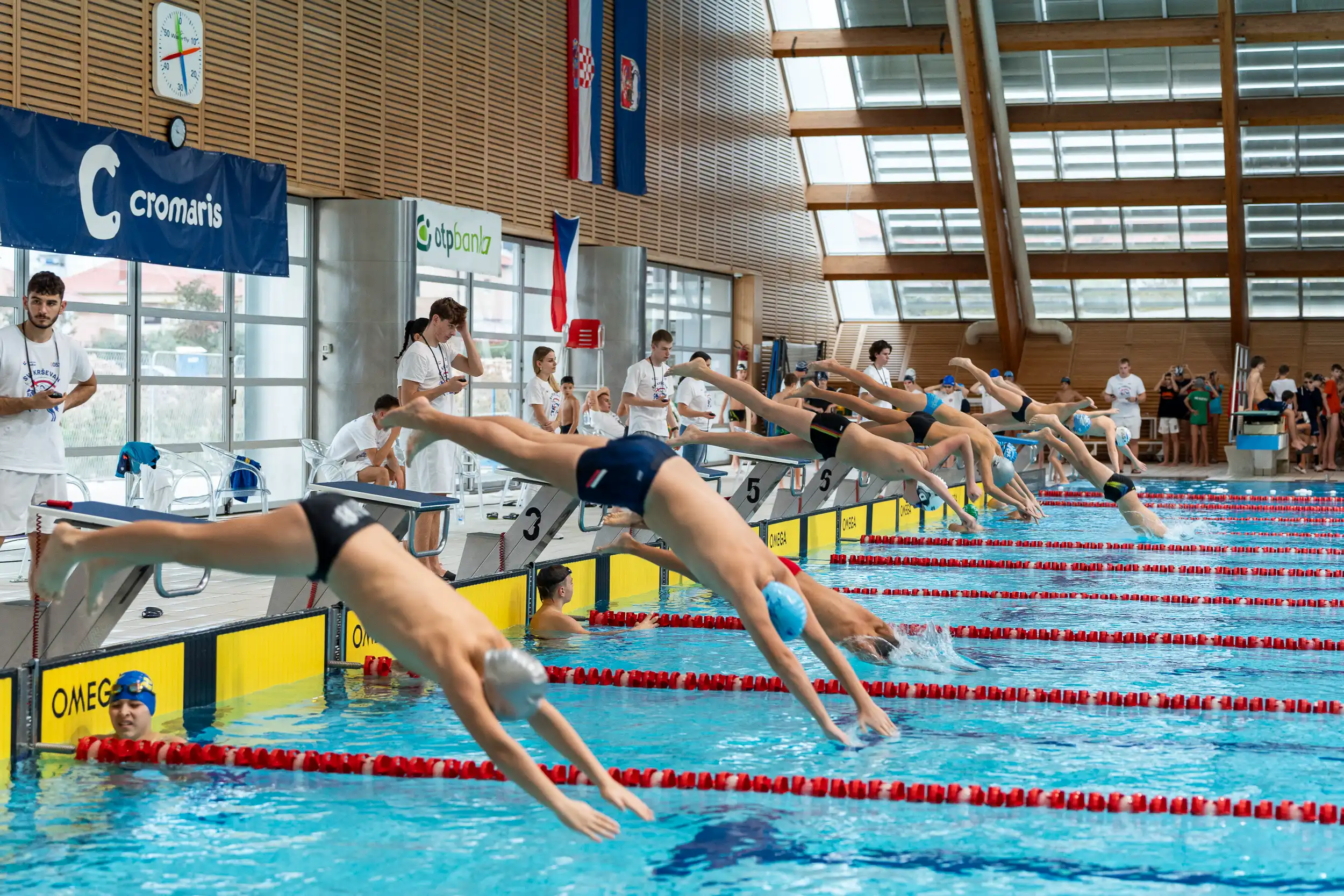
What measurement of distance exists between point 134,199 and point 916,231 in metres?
16.7

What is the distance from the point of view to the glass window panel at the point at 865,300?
25922mm

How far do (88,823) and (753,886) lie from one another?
6.47 feet

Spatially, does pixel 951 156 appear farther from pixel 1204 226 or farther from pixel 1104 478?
pixel 1104 478

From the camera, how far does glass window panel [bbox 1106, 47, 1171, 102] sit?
20938 millimetres

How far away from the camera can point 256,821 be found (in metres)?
4.18

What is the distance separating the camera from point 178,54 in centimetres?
1038

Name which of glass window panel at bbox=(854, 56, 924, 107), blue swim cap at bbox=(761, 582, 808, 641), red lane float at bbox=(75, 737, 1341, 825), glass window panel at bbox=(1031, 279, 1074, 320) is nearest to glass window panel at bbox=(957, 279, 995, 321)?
glass window panel at bbox=(1031, 279, 1074, 320)

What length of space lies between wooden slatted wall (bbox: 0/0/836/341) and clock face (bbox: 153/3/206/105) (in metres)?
0.08

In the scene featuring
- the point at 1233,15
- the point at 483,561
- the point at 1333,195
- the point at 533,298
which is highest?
the point at 1233,15

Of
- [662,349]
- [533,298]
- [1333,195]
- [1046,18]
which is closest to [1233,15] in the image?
[1046,18]

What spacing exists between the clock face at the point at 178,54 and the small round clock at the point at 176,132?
0.18 meters

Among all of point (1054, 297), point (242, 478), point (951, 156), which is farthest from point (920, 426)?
point (1054, 297)

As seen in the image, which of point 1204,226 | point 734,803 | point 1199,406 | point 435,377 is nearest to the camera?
point 734,803

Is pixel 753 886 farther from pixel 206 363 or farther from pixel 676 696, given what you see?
pixel 206 363
